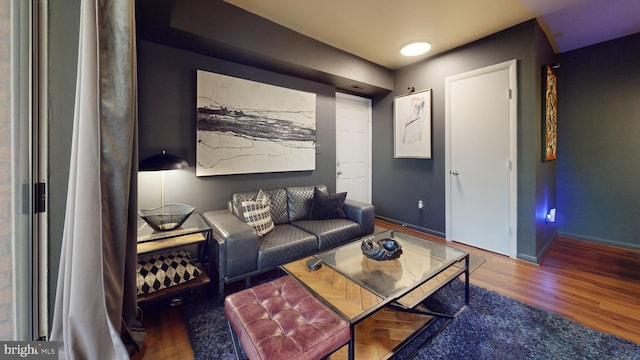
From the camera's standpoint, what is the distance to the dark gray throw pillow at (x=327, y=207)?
301 cm

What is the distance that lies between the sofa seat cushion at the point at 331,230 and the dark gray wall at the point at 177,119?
807 mm

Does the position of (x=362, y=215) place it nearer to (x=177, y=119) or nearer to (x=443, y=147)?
(x=443, y=147)

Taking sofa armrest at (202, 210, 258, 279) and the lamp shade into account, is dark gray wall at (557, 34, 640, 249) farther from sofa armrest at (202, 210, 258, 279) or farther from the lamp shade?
the lamp shade

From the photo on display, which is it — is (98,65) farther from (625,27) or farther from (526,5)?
(625,27)

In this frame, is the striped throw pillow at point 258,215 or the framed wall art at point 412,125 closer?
the striped throw pillow at point 258,215

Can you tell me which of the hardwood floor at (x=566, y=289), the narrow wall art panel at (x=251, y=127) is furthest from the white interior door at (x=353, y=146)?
the hardwood floor at (x=566, y=289)

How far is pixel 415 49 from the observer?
3.19 m

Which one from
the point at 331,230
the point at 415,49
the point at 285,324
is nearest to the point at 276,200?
the point at 331,230

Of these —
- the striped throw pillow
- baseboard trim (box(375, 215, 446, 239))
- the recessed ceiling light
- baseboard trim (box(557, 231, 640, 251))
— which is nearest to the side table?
the striped throw pillow

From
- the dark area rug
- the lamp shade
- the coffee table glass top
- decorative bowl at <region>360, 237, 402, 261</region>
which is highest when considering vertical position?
the lamp shade

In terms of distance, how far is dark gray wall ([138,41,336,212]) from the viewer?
2334mm

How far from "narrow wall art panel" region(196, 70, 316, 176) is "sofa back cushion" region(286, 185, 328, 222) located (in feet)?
1.13

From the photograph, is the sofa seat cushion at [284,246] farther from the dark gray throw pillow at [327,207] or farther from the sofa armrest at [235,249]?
the dark gray throw pillow at [327,207]

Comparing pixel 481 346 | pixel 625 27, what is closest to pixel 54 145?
pixel 481 346
